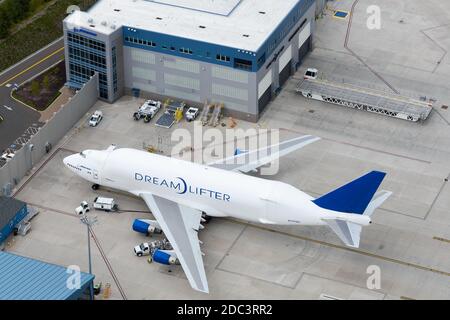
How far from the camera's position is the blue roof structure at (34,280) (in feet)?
398

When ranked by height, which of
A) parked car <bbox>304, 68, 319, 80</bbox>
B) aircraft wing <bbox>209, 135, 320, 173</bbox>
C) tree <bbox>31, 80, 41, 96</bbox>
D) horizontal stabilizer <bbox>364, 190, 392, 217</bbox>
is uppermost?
horizontal stabilizer <bbox>364, 190, 392, 217</bbox>

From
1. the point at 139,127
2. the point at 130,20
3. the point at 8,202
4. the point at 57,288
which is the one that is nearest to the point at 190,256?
the point at 57,288

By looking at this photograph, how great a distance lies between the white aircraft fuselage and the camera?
456ft

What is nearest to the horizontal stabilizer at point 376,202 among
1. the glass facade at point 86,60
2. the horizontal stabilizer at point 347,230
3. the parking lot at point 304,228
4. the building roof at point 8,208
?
the horizontal stabilizer at point 347,230

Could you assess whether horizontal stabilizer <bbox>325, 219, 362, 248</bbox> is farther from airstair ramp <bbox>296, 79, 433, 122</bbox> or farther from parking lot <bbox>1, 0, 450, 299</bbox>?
airstair ramp <bbox>296, 79, 433, 122</bbox>

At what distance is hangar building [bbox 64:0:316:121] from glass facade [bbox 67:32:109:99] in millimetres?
170

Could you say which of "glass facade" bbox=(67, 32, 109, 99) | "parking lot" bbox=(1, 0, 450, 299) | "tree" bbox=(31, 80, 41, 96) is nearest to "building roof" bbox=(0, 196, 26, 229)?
"parking lot" bbox=(1, 0, 450, 299)

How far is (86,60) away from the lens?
174000mm

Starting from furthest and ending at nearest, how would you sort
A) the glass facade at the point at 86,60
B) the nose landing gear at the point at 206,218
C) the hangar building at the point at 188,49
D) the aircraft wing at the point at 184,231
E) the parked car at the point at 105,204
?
the glass facade at the point at 86,60 → the hangar building at the point at 188,49 → the parked car at the point at 105,204 → the nose landing gear at the point at 206,218 → the aircraft wing at the point at 184,231

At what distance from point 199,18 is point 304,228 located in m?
47.1

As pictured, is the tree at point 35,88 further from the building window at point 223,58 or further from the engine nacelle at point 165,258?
the engine nacelle at point 165,258

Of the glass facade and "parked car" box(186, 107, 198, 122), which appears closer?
"parked car" box(186, 107, 198, 122)

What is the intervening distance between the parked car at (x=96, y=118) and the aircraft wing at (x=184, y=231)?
25.9 meters

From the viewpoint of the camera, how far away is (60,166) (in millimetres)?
159625
